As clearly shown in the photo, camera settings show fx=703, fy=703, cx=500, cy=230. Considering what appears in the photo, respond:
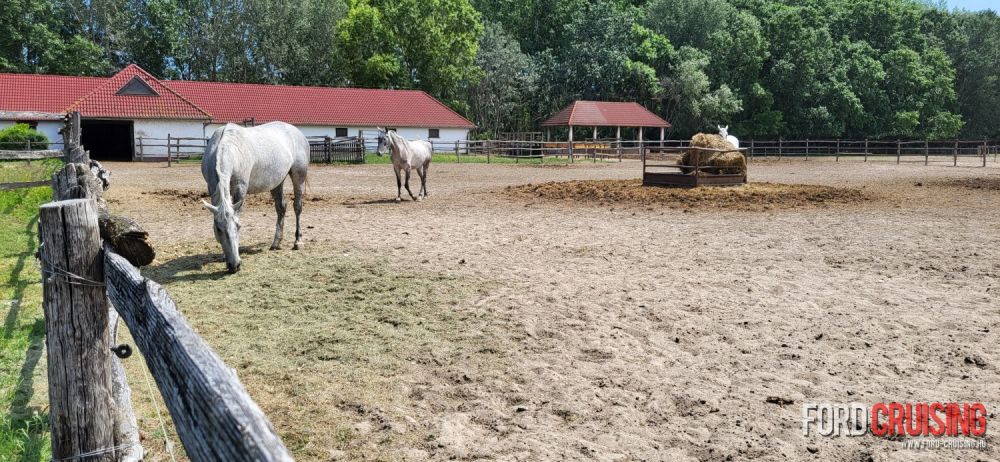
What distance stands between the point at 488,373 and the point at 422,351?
2.17ft

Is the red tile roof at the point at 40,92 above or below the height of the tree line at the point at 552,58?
below

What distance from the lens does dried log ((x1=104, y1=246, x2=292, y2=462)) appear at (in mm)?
1466

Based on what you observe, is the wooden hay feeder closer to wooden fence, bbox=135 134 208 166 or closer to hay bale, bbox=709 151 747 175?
hay bale, bbox=709 151 747 175

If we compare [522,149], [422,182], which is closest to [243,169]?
[422,182]

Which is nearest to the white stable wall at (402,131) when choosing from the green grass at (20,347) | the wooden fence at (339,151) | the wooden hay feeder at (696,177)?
the wooden fence at (339,151)

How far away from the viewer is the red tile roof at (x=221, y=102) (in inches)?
1337

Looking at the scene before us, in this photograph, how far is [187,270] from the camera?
25.6 feet

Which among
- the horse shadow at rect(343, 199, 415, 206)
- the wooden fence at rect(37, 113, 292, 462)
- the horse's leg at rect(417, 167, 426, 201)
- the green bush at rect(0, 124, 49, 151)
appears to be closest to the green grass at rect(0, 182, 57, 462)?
the wooden fence at rect(37, 113, 292, 462)

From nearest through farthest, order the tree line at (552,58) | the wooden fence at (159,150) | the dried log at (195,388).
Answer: the dried log at (195,388) → the wooden fence at (159,150) → the tree line at (552,58)

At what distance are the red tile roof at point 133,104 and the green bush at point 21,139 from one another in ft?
17.9

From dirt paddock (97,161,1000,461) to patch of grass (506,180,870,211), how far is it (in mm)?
2357

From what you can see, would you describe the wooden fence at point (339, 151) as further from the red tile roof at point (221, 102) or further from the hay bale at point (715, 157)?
the hay bale at point (715, 157)

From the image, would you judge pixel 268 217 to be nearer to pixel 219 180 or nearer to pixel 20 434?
pixel 219 180

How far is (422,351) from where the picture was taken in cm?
508
